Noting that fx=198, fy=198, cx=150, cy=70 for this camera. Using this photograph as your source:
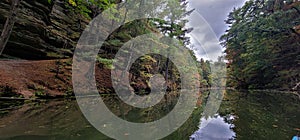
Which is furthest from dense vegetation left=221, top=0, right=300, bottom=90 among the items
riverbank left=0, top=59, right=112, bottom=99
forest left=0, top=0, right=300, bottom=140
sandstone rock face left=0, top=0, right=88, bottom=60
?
riverbank left=0, top=59, right=112, bottom=99

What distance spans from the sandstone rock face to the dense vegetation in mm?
13889

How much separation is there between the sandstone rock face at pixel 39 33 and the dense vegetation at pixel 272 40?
13889 mm

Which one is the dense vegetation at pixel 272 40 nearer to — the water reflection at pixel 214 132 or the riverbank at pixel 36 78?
the water reflection at pixel 214 132

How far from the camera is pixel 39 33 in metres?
10.1

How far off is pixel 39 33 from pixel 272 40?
1767cm

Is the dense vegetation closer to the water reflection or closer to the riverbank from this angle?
the water reflection

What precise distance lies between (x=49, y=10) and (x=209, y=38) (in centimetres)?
919

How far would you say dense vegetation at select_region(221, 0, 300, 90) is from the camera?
14523 mm

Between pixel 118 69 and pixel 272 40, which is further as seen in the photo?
pixel 272 40

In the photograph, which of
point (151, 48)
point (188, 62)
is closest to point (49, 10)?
point (151, 48)

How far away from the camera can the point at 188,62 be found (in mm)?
23719

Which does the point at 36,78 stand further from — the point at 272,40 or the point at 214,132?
the point at 272,40

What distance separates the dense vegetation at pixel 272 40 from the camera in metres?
14.5

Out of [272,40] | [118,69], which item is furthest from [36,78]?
[272,40]
